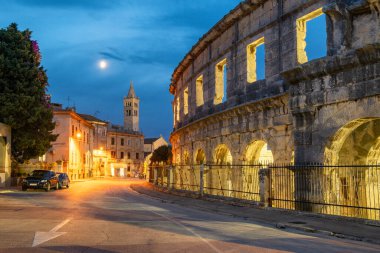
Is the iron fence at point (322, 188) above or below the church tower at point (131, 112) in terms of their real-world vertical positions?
below

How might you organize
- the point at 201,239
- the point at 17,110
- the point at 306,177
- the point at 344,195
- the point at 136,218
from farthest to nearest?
1. the point at 17,110
2. the point at 344,195
3. the point at 306,177
4. the point at 136,218
5. the point at 201,239

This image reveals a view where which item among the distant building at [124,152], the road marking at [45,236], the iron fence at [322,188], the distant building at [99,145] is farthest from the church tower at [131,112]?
the road marking at [45,236]

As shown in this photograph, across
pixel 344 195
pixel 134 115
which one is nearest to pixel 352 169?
pixel 344 195

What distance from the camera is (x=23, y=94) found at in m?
31.2

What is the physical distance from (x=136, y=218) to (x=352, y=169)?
26.2 ft

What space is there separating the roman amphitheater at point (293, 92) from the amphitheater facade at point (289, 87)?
0.03m

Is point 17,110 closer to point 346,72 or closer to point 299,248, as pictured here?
point 346,72

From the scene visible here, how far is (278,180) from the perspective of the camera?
690 inches

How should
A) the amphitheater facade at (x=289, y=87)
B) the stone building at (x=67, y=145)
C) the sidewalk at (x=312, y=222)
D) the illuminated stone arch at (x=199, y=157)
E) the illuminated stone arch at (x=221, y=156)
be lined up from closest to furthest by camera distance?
1. the sidewalk at (x=312, y=222)
2. the amphitheater facade at (x=289, y=87)
3. the illuminated stone arch at (x=221, y=156)
4. the illuminated stone arch at (x=199, y=157)
5. the stone building at (x=67, y=145)

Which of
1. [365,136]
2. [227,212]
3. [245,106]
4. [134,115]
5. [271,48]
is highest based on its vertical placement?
[134,115]

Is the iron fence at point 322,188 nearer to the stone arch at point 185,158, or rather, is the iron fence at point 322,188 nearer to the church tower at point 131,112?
the stone arch at point 185,158

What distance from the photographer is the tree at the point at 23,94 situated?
101ft

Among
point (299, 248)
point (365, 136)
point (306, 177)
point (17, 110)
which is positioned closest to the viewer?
point (299, 248)

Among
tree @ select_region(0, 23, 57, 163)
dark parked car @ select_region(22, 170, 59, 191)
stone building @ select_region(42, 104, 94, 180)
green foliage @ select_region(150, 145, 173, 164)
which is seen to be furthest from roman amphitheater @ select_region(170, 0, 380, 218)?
→ green foliage @ select_region(150, 145, 173, 164)
